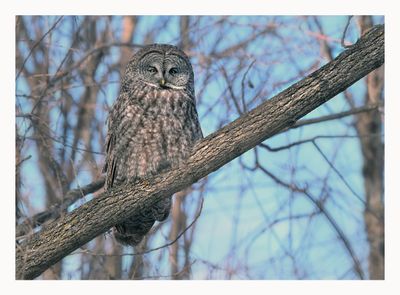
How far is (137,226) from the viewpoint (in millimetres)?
5141

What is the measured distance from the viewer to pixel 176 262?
5551mm

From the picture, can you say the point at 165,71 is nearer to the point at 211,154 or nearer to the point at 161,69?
the point at 161,69

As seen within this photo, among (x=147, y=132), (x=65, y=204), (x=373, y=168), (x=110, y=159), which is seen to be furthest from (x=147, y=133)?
(x=373, y=168)

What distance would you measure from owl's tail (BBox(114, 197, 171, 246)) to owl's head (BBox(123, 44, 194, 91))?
2.87 feet

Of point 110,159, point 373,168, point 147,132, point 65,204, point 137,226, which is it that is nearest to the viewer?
point 147,132

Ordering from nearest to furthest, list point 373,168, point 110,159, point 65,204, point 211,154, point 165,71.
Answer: point 211,154 → point 110,159 → point 165,71 → point 65,204 → point 373,168

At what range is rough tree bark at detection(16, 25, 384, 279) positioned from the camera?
161 inches

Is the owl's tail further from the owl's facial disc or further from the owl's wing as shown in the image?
the owl's facial disc

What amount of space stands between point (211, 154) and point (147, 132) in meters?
0.75

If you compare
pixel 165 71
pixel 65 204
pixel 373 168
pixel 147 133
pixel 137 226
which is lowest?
pixel 137 226

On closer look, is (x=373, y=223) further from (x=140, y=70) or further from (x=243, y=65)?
(x=140, y=70)

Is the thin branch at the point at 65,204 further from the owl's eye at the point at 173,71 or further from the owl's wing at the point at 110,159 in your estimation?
the owl's eye at the point at 173,71
